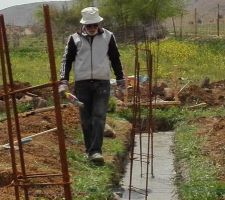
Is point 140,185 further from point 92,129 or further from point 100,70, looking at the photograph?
point 100,70

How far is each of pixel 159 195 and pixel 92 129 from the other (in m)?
1.19

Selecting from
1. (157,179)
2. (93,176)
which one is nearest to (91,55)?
(93,176)

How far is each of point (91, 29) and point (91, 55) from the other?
1.11 ft

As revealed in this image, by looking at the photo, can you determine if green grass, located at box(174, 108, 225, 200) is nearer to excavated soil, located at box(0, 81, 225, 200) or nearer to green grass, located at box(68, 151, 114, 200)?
excavated soil, located at box(0, 81, 225, 200)

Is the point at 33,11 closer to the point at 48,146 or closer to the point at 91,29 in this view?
the point at 48,146

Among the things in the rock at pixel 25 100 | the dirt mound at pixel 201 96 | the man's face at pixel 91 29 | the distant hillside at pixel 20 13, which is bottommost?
the distant hillside at pixel 20 13

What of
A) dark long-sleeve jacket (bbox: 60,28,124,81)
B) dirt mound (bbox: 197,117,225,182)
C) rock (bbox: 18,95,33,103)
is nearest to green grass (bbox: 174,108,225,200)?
dirt mound (bbox: 197,117,225,182)

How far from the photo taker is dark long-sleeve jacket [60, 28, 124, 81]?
8.09 meters

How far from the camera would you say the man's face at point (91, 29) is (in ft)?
26.0

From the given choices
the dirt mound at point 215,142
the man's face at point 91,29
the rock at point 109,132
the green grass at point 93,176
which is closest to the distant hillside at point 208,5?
the dirt mound at point 215,142

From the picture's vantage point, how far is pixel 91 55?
8094mm

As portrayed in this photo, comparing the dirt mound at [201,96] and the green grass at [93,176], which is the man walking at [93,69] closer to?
the green grass at [93,176]

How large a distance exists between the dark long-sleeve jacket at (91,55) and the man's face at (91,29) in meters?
0.07

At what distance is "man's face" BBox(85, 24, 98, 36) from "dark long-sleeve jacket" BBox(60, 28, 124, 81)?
2.8 inches
